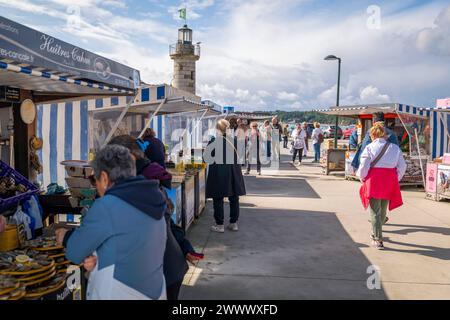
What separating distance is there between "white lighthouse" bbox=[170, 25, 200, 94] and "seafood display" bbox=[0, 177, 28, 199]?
42.0 m

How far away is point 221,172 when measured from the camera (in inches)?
263

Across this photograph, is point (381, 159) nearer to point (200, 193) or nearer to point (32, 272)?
point (200, 193)

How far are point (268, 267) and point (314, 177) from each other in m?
8.91

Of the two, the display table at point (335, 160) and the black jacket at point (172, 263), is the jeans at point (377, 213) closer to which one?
the black jacket at point (172, 263)

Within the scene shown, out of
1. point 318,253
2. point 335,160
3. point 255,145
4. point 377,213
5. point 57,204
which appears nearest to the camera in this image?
point 57,204

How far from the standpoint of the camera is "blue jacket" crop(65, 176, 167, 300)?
2111 mm

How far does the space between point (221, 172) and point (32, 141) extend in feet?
9.25

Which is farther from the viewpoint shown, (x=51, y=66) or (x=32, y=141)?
(x=32, y=141)

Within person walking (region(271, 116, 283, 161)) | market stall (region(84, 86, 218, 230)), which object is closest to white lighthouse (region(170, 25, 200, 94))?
person walking (region(271, 116, 283, 161))

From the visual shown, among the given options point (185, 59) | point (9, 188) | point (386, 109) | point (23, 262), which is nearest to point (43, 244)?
point (23, 262)

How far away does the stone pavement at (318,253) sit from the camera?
4512mm

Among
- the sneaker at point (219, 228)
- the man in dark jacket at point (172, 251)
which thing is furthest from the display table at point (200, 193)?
the man in dark jacket at point (172, 251)

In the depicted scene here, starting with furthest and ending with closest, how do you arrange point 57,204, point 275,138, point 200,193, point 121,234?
point 275,138, point 200,193, point 57,204, point 121,234

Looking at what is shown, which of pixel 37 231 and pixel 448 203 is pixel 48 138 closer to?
pixel 37 231
